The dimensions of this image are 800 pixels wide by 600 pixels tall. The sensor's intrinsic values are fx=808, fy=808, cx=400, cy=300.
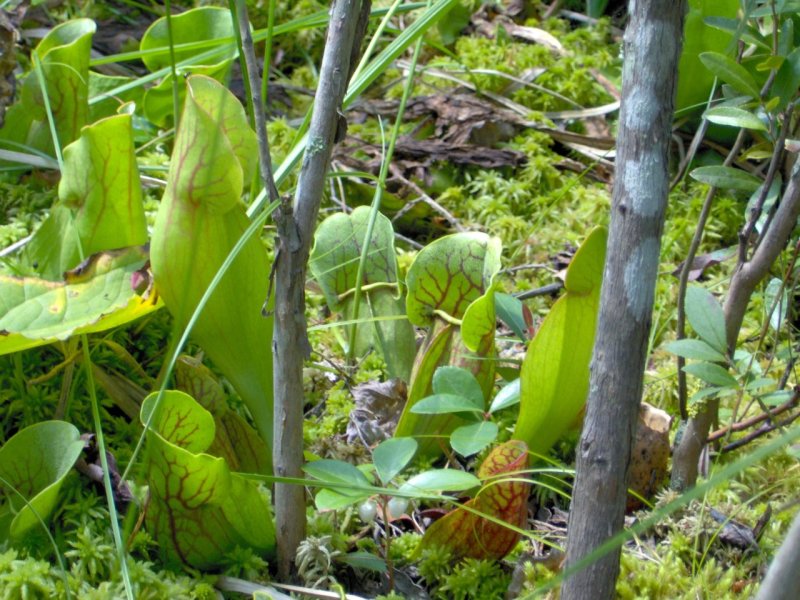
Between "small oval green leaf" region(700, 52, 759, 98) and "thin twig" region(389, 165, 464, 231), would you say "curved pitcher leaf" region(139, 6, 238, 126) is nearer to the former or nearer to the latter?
"thin twig" region(389, 165, 464, 231)

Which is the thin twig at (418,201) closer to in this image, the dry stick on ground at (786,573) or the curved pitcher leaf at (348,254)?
the curved pitcher leaf at (348,254)

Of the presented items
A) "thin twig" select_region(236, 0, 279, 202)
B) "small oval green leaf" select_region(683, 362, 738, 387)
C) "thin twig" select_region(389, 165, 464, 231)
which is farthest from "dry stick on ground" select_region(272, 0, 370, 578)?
"thin twig" select_region(389, 165, 464, 231)

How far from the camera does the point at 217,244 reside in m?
1.06

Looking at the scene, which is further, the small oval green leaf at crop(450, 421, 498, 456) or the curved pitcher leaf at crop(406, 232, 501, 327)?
the curved pitcher leaf at crop(406, 232, 501, 327)

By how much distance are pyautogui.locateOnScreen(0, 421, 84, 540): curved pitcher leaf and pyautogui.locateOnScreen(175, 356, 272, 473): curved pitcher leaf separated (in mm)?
176

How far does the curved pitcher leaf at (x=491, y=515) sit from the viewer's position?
103 cm

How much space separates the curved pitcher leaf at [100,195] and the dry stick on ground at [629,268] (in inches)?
Answer: 26.8

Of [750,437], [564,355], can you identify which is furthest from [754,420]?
[564,355]

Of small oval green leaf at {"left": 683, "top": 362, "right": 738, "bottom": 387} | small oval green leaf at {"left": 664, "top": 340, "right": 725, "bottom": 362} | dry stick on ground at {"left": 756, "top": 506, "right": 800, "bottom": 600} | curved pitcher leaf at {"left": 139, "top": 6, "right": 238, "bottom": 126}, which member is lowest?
small oval green leaf at {"left": 683, "top": 362, "right": 738, "bottom": 387}

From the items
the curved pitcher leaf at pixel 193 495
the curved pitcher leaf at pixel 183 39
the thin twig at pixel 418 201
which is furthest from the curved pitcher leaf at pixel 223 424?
the thin twig at pixel 418 201

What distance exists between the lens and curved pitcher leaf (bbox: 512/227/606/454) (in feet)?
3.40

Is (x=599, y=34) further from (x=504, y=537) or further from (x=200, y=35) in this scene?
(x=504, y=537)

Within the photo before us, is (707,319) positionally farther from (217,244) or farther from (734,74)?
(217,244)

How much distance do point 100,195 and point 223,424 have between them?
366 millimetres
